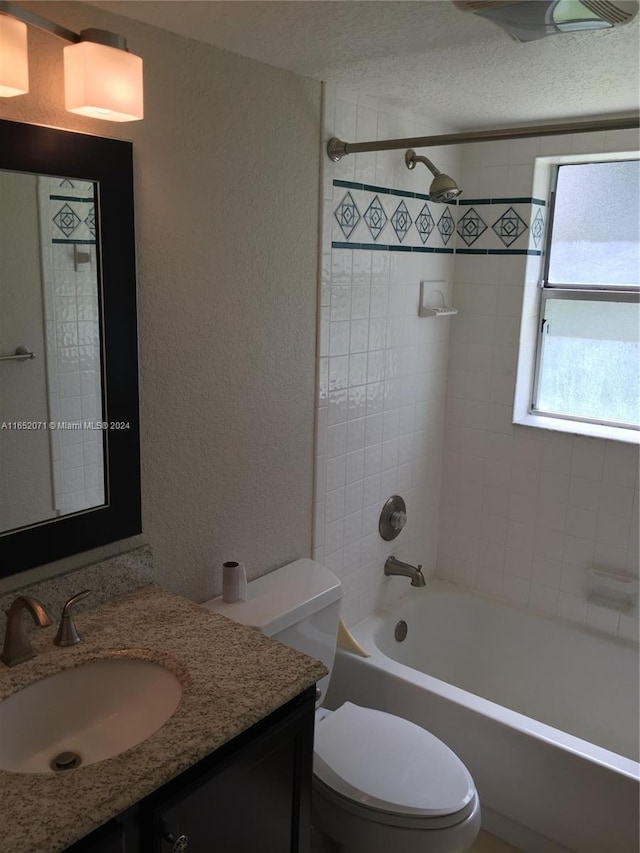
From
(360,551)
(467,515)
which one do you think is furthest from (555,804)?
(467,515)

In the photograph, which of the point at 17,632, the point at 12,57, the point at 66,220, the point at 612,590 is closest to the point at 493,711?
the point at 612,590

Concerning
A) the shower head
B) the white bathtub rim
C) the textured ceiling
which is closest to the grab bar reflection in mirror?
the textured ceiling

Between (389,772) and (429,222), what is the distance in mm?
1909

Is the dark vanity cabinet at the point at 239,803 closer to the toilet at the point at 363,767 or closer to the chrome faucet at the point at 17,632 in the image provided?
the toilet at the point at 363,767

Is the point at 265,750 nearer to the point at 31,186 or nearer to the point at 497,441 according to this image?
the point at 31,186

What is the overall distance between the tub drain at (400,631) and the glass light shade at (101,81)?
209cm

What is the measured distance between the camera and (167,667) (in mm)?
1479

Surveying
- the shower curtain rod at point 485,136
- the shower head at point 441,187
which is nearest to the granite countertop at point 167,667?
the shower curtain rod at point 485,136

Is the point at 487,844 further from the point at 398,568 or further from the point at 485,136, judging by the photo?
the point at 485,136

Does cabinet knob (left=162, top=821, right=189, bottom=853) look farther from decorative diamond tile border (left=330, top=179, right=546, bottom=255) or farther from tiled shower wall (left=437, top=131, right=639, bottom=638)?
tiled shower wall (left=437, top=131, right=639, bottom=638)

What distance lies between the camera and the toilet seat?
5.79ft

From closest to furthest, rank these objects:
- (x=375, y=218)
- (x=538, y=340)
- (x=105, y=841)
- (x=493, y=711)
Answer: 1. (x=105, y=841)
2. (x=493, y=711)
3. (x=375, y=218)
4. (x=538, y=340)

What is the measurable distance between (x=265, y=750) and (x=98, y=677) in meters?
0.38

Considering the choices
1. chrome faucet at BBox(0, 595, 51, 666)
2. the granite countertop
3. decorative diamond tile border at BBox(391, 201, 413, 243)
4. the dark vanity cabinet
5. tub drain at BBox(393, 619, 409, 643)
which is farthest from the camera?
tub drain at BBox(393, 619, 409, 643)
